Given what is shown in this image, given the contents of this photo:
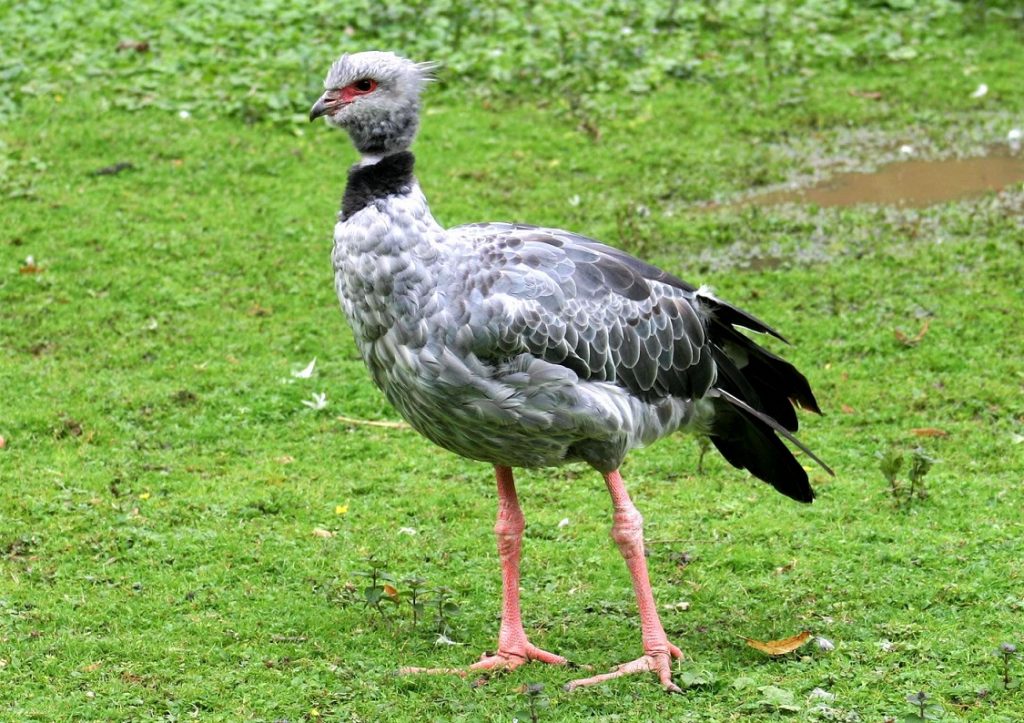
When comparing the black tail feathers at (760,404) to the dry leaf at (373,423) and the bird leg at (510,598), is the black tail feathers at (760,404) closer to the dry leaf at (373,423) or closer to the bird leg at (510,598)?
the bird leg at (510,598)

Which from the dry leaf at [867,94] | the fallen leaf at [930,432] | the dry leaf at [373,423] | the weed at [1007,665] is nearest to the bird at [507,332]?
the weed at [1007,665]

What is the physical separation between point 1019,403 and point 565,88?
16.4 ft

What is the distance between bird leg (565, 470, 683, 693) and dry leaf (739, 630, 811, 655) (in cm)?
Result: 27

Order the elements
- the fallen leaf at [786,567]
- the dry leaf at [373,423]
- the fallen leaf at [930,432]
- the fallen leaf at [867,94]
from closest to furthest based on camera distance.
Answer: the fallen leaf at [786,567], the fallen leaf at [930,432], the dry leaf at [373,423], the fallen leaf at [867,94]

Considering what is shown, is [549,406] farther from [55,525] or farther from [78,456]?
[78,456]

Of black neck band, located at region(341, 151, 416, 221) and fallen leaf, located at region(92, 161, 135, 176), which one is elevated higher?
black neck band, located at region(341, 151, 416, 221)

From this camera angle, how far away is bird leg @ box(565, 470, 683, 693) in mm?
4914

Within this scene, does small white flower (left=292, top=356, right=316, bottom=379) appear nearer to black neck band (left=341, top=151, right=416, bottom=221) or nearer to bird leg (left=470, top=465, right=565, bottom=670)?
bird leg (left=470, top=465, right=565, bottom=670)

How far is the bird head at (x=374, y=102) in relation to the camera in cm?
487

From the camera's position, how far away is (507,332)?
4719mm

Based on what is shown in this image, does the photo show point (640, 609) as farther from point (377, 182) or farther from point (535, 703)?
point (377, 182)

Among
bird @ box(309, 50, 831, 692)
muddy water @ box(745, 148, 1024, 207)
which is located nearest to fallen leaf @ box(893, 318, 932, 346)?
muddy water @ box(745, 148, 1024, 207)

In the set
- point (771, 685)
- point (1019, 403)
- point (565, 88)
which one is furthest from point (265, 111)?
point (771, 685)

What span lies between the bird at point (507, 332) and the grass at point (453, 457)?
472 millimetres
